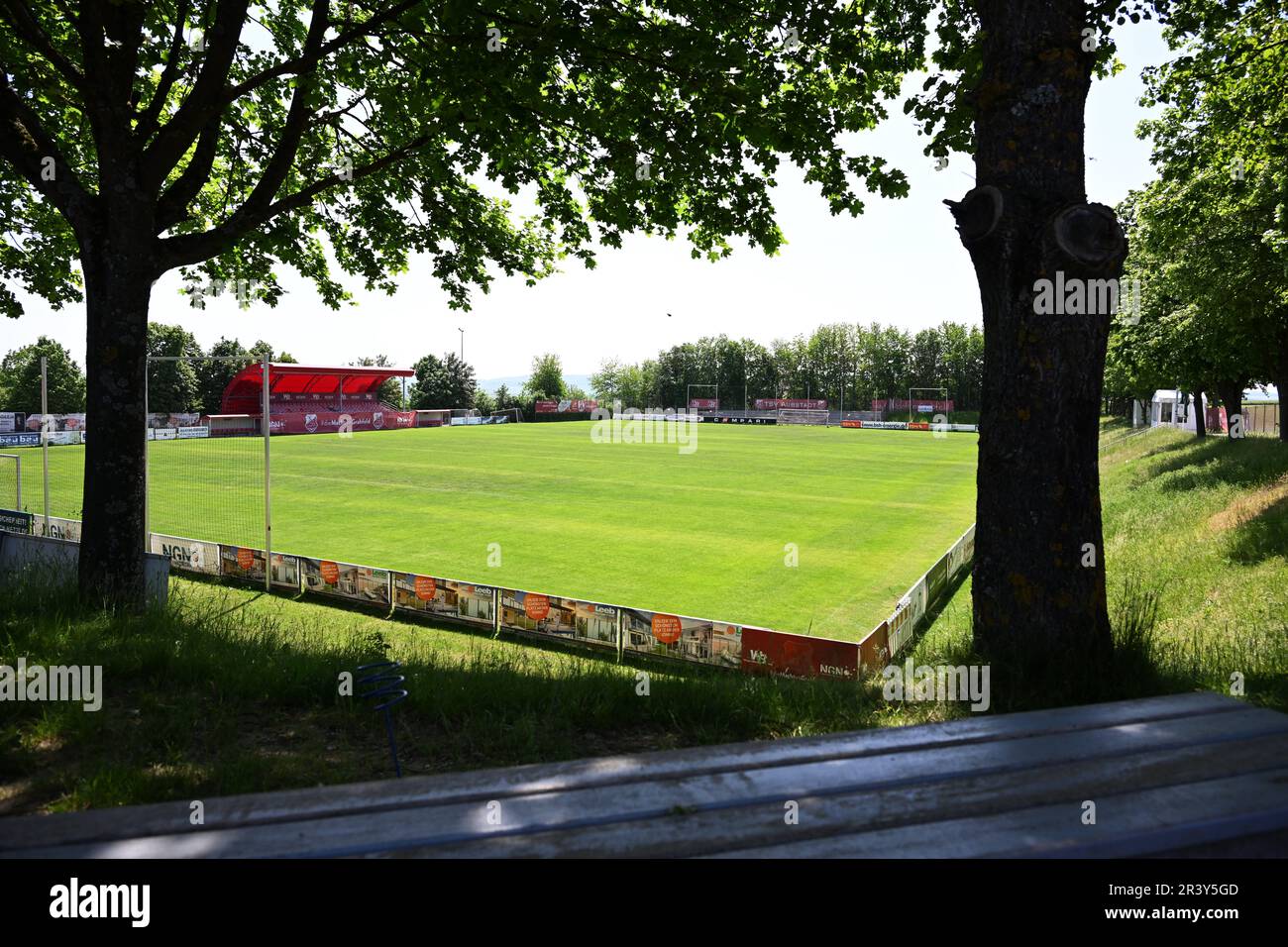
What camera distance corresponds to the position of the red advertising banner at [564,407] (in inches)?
4451

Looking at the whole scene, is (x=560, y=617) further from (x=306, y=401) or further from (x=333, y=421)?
(x=306, y=401)

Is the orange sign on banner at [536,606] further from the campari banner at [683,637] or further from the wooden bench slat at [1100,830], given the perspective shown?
the wooden bench slat at [1100,830]

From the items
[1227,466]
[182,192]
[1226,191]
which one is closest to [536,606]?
[182,192]

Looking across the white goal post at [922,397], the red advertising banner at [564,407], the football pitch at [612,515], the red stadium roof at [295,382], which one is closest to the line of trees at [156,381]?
the red stadium roof at [295,382]

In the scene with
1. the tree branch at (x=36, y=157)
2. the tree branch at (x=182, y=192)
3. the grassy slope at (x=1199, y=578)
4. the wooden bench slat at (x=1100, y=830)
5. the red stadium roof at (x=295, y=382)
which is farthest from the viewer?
the red stadium roof at (x=295, y=382)

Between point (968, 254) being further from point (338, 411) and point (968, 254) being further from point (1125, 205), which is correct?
point (338, 411)

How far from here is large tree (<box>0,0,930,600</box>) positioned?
887 cm

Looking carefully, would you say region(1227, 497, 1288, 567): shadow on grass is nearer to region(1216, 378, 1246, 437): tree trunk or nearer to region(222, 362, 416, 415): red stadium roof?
region(1216, 378, 1246, 437): tree trunk

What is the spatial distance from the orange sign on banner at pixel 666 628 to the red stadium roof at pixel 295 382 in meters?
65.1

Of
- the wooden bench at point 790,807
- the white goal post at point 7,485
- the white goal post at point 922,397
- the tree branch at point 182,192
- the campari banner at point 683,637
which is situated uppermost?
the white goal post at point 922,397

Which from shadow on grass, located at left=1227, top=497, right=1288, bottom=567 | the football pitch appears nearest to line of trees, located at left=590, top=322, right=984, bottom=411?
the football pitch

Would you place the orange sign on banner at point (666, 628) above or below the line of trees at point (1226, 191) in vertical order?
below

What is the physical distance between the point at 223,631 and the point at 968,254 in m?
7.65

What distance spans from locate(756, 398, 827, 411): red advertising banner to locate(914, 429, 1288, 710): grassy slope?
99082mm
